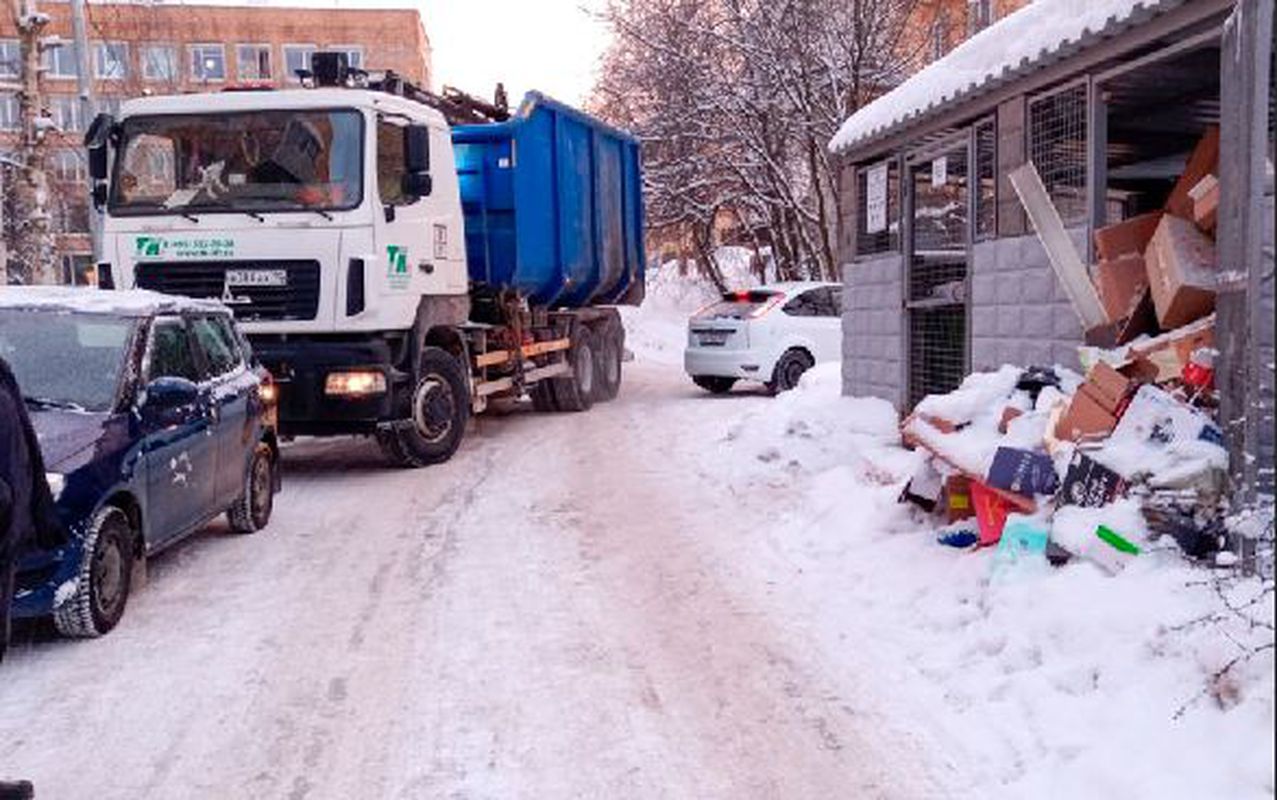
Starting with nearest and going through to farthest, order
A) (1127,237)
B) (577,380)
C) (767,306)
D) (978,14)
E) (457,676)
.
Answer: (457,676) < (1127,237) < (577,380) < (767,306) < (978,14)

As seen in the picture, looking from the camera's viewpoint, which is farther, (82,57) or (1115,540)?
(82,57)

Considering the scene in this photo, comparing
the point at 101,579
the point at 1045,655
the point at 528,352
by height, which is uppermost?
the point at 528,352

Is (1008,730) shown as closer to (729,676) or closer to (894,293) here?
(729,676)

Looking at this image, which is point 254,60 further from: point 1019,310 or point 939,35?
point 1019,310

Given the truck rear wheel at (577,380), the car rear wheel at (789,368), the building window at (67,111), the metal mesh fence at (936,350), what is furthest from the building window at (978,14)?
the building window at (67,111)

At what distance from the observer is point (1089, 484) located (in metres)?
5.38

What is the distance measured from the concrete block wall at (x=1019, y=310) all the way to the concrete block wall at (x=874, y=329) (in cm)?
147

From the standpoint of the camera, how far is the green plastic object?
4.80 m

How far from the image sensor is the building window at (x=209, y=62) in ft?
175

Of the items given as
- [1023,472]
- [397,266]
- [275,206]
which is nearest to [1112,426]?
[1023,472]

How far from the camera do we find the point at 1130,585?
460cm

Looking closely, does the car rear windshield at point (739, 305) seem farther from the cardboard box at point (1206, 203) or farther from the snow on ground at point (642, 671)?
the cardboard box at point (1206, 203)

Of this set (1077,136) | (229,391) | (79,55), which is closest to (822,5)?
(79,55)

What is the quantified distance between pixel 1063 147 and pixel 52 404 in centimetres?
632
